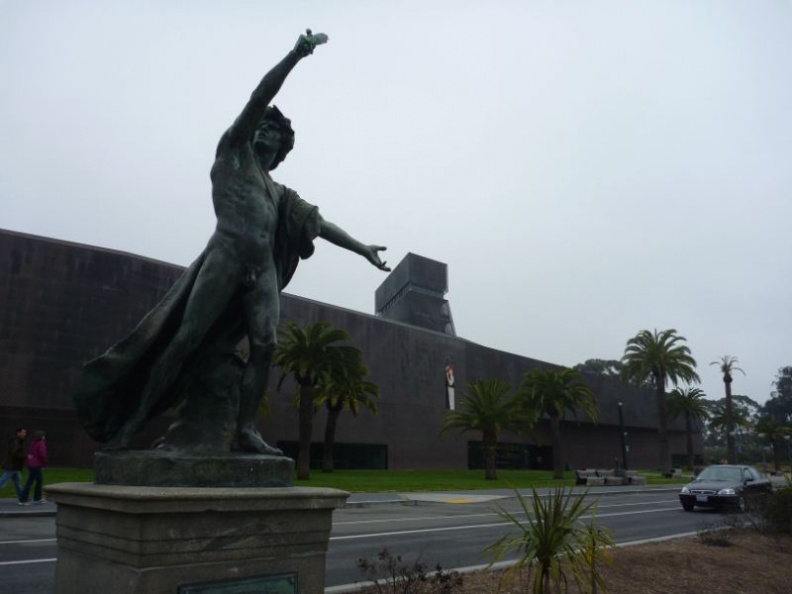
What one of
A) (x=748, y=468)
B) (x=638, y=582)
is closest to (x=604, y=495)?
(x=748, y=468)

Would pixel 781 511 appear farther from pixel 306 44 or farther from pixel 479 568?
pixel 306 44

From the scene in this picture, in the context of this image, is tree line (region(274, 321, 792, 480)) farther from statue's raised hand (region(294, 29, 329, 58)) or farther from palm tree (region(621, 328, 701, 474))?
statue's raised hand (region(294, 29, 329, 58))

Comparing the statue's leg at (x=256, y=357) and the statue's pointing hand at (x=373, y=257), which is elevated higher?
the statue's pointing hand at (x=373, y=257)

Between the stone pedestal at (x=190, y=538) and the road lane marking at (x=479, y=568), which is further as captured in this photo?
the road lane marking at (x=479, y=568)

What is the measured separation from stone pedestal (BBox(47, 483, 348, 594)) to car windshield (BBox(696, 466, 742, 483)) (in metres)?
19.2

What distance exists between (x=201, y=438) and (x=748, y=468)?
20121 millimetres

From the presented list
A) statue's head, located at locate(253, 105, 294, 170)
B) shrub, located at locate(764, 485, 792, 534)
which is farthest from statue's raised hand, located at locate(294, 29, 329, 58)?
shrub, located at locate(764, 485, 792, 534)

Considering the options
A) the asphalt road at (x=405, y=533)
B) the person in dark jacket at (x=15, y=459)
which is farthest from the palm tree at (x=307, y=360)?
the person in dark jacket at (x=15, y=459)

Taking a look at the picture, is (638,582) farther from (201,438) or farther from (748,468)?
(748,468)

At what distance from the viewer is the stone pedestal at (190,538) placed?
10.6ft

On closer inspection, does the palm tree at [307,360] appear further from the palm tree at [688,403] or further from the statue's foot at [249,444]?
the palm tree at [688,403]

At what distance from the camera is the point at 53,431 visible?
29.6 metres

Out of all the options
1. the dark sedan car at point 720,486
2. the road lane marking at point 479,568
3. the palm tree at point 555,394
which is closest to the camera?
the road lane marking at point 479,568

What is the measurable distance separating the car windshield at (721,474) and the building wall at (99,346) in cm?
2313
